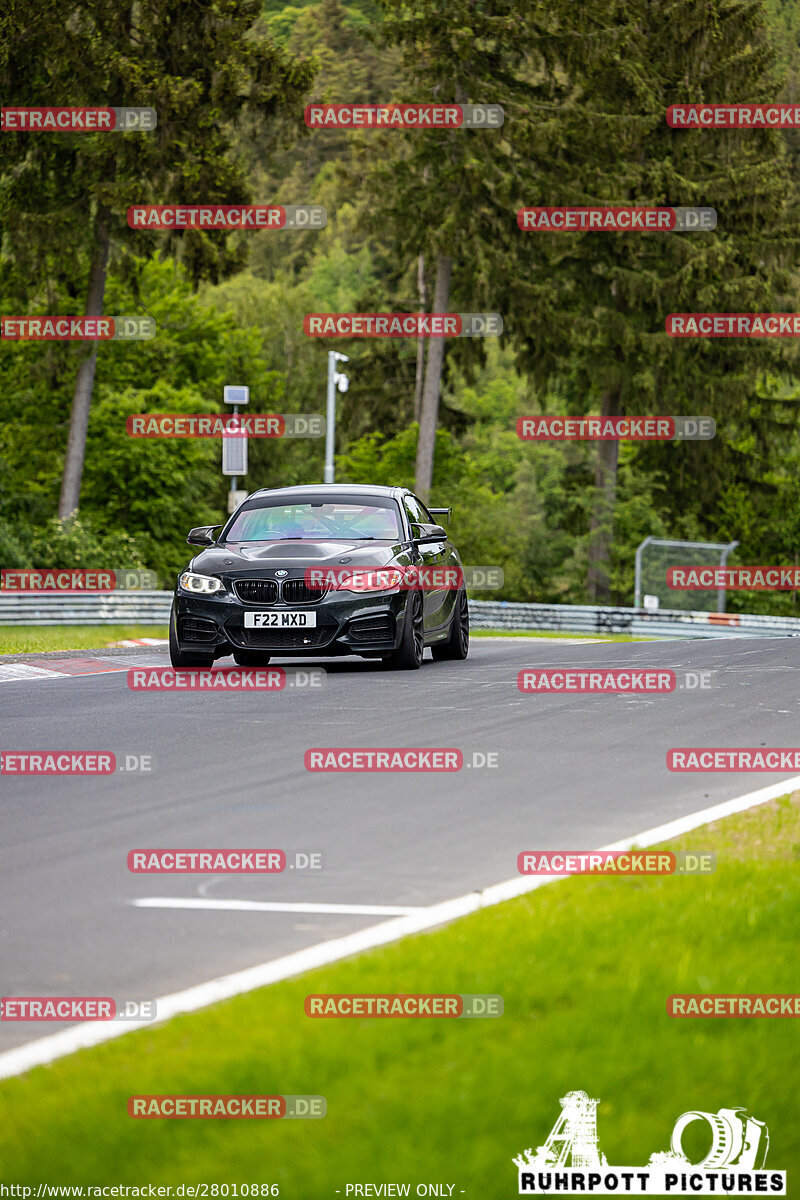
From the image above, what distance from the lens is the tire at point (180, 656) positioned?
52.4ft

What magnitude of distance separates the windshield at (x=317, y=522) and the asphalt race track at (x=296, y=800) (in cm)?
148

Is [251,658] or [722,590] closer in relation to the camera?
[251,658]

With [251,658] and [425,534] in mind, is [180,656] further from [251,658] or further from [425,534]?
[425,534]

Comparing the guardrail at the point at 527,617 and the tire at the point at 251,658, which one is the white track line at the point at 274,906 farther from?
the guardrail at the point at 527,617

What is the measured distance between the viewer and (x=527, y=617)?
34.4m

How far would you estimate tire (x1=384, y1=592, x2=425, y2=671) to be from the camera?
1611 centimetres

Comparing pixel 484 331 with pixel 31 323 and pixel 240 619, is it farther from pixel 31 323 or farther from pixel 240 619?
pixel 240 619

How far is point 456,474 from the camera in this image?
55.8 meters

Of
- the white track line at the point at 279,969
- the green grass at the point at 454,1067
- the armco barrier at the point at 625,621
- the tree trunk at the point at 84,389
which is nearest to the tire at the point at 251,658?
the white track line at the point at 279,969

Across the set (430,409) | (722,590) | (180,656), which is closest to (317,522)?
(180,656)

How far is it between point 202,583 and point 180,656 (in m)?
0.74

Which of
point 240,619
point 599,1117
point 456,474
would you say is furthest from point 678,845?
point 456,474

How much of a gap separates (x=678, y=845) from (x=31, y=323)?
126ft

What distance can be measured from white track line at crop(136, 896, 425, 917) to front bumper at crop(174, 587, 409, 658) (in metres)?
8.69
